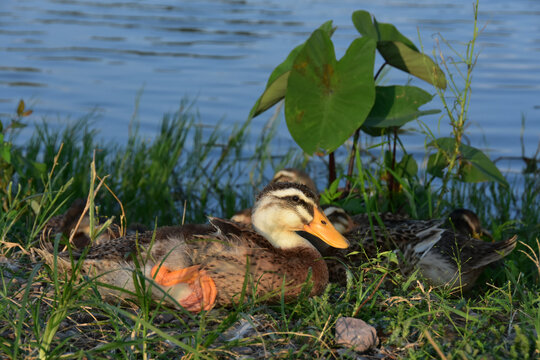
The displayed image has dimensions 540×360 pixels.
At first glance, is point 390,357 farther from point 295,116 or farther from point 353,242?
point 295,116

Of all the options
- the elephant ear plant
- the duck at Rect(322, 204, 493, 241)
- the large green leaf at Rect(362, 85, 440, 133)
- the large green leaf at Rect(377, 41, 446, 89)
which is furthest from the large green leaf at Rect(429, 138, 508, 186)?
the large green leaf at Rect(377, 41, 446, 89)

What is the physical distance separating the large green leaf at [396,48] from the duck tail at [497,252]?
196 centimetres

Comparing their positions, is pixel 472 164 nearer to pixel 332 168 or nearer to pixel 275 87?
pixel 332 168

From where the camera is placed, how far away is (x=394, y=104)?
712cm

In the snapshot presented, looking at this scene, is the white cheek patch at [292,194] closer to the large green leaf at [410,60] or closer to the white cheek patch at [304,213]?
the white cheek patch at [304,213]

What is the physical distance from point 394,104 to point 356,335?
367cm

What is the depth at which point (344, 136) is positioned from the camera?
6.47 metres

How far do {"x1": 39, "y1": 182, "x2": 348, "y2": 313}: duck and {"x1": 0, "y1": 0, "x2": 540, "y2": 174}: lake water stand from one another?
447cm

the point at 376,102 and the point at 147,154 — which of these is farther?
the point at 147,154

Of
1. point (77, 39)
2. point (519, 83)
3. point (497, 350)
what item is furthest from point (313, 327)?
point (77, 39)

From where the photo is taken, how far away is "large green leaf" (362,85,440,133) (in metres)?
7.00

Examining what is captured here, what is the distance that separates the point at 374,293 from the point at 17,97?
1019cm

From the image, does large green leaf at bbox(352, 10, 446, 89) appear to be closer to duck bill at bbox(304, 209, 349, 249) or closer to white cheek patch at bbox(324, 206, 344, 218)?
white cheek patch at bbox(324, 206, 344, 218)

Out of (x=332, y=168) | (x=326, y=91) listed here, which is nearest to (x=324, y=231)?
(x=326, y=91)
